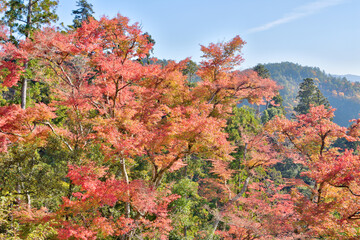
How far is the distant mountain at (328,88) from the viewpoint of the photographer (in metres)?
101

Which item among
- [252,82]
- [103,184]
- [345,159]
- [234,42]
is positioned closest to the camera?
[345,159]

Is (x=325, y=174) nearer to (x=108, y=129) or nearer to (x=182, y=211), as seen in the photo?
(x=182, y=211)

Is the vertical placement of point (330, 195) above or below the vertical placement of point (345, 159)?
below

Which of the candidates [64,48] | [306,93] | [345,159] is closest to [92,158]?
[64,48]

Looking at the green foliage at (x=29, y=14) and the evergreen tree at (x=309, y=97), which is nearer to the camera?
the green foliage at (x=29, y=14)

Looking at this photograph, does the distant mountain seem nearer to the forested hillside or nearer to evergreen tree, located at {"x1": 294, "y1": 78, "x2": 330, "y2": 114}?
evergreen tree, located at {"x1": 294, "y1": 78, "x2": 330, "y2": 114}

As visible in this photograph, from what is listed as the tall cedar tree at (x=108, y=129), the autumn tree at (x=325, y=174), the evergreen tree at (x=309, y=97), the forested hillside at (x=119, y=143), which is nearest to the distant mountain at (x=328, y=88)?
the evergreen tree at (x=309, y=97)

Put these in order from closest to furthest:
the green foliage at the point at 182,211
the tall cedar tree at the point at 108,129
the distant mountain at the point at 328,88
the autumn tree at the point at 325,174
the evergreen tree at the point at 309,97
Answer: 1. the autumn tree at the point at 325,174
2. the tall cedar tree at the point at 108,129
3. the green foliage at the point at 182,211
4. the evergreen tree at the point at 309,97
5. the distant mountain at the point at 328,88

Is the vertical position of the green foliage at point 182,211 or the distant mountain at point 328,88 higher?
the distant mountain at point 328,88

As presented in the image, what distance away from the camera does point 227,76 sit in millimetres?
12047

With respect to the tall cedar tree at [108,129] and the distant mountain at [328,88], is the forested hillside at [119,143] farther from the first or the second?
the distant mountain at [328,88]

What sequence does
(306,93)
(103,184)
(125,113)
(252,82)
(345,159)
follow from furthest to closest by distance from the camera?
(306,93) < (252,82) < (125,113) < (103,184) < (345,159)

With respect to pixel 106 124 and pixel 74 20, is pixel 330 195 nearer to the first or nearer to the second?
pixel 106 124

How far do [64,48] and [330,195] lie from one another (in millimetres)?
11913
